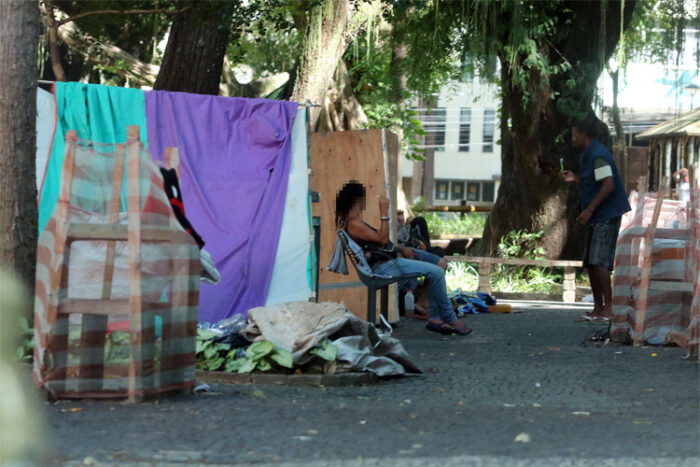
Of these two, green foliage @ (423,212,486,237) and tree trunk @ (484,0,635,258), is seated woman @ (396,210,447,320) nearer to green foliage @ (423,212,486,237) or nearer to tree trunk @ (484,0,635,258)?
tree trunk @ (484,0,635,258)

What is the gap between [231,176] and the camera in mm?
9844

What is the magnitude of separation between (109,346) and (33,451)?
456 cm

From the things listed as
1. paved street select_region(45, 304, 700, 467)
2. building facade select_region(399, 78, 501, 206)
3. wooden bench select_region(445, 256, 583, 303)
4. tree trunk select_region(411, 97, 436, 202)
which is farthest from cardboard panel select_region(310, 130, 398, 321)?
building facade select_region(399, 78, 501, 206)

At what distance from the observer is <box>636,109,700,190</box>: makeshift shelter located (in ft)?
89.3

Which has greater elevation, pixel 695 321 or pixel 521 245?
pixel 695 321

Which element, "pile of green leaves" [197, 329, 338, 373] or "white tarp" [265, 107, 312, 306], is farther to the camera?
"white tarp" [265, 107, 312, 306]

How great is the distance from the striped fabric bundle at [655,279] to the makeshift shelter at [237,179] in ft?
9.60

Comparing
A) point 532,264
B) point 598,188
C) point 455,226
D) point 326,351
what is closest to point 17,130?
point 326,351

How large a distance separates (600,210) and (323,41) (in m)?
4.24

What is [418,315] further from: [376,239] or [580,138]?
[376,239]

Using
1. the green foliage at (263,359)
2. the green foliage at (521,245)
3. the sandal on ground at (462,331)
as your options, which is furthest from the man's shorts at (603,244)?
the green foliage at (521,245)

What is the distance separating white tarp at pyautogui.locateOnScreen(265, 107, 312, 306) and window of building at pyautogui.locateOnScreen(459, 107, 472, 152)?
53.7 meters

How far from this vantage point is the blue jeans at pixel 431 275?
970cm

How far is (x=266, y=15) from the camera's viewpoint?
13977 mm
